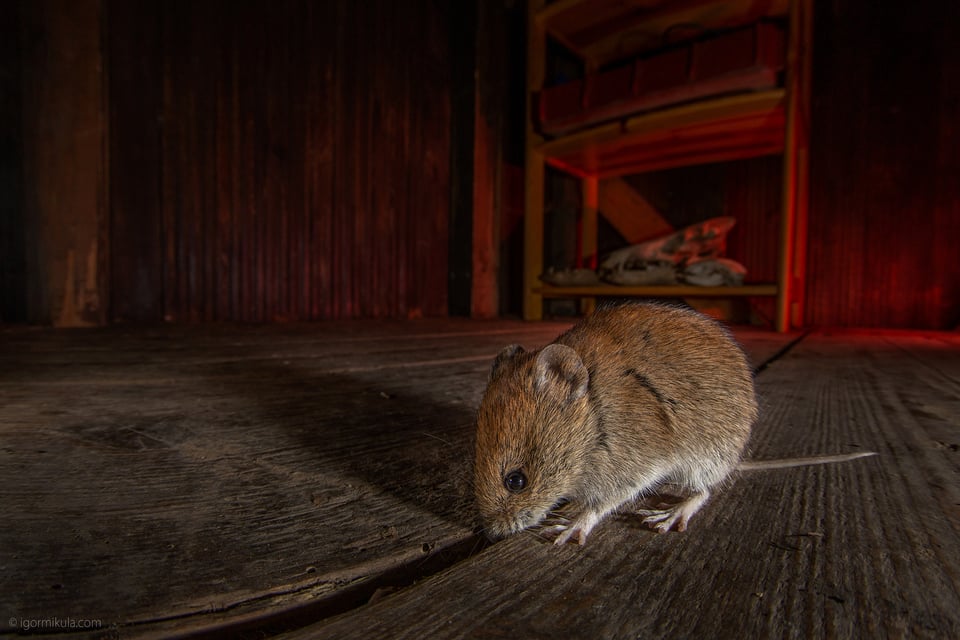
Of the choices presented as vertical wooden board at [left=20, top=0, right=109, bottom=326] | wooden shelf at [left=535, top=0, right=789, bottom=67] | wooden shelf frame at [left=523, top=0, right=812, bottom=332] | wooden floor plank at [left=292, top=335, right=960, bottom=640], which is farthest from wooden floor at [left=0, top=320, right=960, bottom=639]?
wooden shelf at [left=535, top=0, right=789, bottom=67]

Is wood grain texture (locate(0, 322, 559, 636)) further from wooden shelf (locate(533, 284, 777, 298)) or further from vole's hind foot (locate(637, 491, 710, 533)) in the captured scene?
wooden shelf (locate(533, 284, 777, 298))

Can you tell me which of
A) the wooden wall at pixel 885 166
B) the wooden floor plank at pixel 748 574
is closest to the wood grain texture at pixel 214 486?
the wooden floor plank at pixel 748 574

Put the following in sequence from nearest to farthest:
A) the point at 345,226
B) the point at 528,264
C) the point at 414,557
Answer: the point at 414,557
the point at 345,226
the point at 528,264

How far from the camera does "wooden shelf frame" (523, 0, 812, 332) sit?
3.45 metres

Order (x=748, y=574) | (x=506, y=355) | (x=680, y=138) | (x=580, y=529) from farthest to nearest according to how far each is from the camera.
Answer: (x=680, y=138), (x=506, y=355), (x=580, y=529), (x=748, y=574)

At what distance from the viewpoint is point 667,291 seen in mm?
3791

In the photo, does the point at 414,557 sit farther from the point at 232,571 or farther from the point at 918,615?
the point at 918,615

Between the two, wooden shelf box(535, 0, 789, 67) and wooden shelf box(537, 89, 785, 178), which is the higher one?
wooden shelf box(535, 0, 789, 67)

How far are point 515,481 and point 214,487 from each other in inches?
17.1

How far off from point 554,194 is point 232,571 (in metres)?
5.42

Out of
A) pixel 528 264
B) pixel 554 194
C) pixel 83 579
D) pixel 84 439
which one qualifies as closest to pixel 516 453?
pixel 83 579

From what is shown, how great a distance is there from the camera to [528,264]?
4.67 metres

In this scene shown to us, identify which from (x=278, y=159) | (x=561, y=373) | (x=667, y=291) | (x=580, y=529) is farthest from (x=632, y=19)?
(x=580, y=529)

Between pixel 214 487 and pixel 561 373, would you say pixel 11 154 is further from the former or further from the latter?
pixel 561 373
